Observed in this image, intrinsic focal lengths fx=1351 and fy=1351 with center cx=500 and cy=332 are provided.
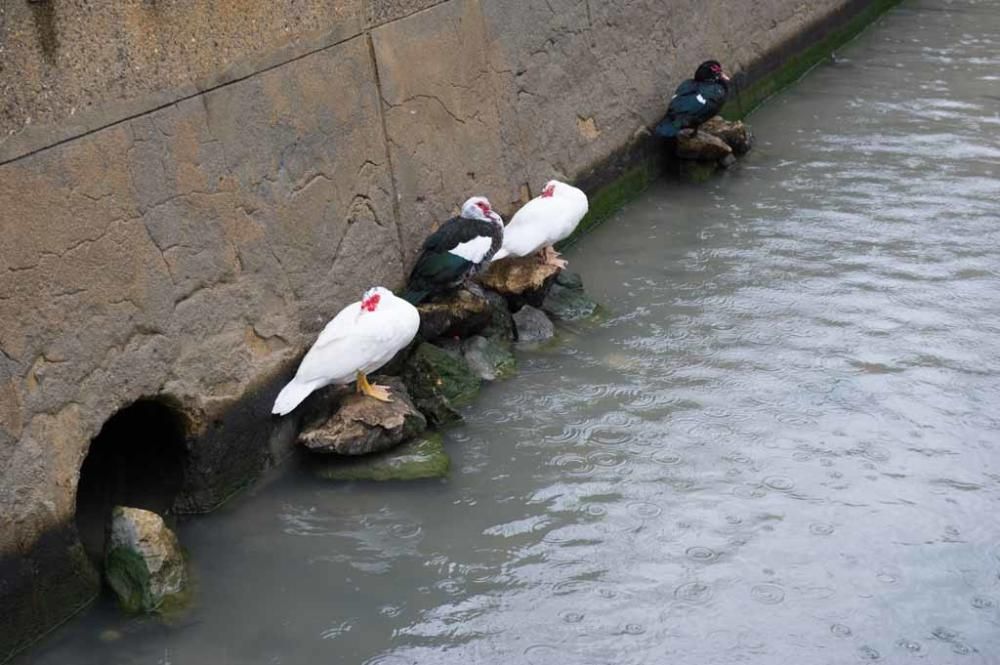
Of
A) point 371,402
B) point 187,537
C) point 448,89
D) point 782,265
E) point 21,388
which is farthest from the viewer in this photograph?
point 782,265

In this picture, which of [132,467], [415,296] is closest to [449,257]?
[415,296]

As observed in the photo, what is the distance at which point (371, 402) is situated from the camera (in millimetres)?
5043

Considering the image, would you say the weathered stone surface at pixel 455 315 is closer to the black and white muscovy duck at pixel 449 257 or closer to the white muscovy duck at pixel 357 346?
the black and white muscovy duck at pixel 449 257

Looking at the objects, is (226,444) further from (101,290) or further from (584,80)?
(584,80)

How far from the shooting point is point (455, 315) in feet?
18.6

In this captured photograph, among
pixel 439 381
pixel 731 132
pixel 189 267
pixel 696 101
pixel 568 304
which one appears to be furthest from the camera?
pixel 731 132

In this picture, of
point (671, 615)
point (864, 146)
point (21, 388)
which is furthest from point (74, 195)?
point (864, 146)

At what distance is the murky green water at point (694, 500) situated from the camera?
407 cm

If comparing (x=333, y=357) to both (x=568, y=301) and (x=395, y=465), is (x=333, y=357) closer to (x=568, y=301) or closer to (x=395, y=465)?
(x=395, y=465)

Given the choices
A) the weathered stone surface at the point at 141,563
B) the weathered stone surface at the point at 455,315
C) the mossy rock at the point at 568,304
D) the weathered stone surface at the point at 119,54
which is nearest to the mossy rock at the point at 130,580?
the weathered stone surface at the point at 141,563

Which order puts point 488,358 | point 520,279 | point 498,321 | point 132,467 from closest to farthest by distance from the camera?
1. point 132,467
2. point 488,358
3. point 498,321
4. point 520,279

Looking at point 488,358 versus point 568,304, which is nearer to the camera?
point 488,358

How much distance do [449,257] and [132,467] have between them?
5.05 ft

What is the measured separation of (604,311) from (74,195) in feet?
8.99
